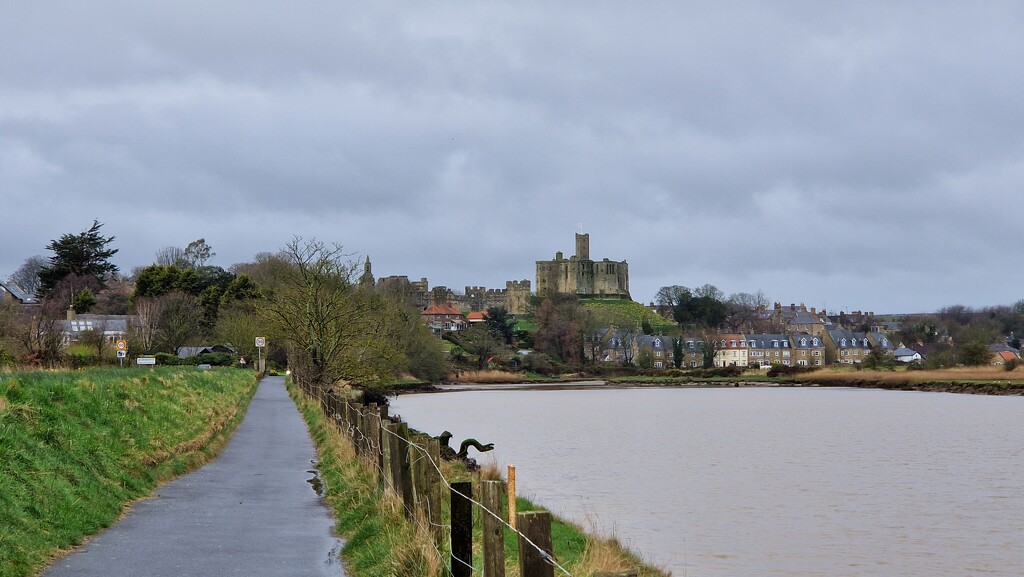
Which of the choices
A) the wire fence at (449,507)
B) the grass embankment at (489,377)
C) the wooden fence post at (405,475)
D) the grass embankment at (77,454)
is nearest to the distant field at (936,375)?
the grass embankment at (489,377)

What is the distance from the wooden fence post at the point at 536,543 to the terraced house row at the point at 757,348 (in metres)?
152

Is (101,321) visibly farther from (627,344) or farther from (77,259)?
(627,344)

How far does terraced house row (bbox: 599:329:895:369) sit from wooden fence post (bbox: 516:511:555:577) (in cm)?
15234

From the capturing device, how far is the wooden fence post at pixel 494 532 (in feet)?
25.9

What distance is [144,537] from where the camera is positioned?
1178 centimetres

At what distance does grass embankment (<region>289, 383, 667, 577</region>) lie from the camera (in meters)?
10.0

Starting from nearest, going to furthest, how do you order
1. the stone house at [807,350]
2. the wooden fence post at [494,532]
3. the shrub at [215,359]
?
the wooden fence post at [494,532], the shrub at [215,359], the stone house at [807,350]

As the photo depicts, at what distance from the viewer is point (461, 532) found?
9.38m

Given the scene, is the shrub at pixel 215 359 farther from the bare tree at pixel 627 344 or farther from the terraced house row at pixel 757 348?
the terraced house row at pixel 757 348

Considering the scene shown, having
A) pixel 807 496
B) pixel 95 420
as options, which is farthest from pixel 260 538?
pixel 807 496

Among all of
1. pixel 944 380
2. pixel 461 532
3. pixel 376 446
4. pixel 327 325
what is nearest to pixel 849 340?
pixel 944 380

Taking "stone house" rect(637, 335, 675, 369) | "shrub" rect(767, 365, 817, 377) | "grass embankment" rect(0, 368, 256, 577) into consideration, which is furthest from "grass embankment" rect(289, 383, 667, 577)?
"stone house" rect(637, 335, 675, 369)

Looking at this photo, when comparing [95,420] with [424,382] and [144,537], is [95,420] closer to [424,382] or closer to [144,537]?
[144,537]

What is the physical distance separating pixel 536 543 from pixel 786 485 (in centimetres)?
2227
